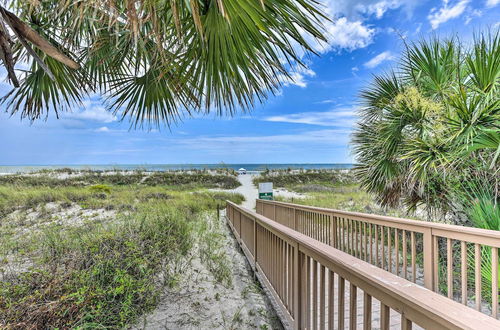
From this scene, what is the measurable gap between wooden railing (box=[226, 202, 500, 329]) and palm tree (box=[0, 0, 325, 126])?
160 centimetres

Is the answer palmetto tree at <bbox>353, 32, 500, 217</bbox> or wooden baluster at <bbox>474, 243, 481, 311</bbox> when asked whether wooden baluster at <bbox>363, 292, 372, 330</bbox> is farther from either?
palmetto tree at <bbox>353, 32, 500, 217</bbox>

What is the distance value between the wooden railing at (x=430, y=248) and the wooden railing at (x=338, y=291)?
63cm

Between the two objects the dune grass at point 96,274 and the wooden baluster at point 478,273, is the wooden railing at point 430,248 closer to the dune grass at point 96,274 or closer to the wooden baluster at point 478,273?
the wooden baluster at point 478,273

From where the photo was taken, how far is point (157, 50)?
3264 mm

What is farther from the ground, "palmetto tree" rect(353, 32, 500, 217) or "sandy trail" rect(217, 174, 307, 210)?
"palmetto tree" rect(353, 32, 500, 217)

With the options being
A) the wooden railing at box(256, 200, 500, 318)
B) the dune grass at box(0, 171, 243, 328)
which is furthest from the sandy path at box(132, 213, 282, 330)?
the wooden railing at box(256, 200, 500, 318)

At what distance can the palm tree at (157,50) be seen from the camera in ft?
6.86

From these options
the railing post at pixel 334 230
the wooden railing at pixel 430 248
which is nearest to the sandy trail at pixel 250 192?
the wooden railing at pixel 430 248

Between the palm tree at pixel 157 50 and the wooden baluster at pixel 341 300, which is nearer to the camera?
the wooden baluster at pixel 341 300

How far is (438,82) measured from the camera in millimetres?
4398

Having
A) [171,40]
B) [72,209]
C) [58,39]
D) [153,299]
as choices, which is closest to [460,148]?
[171,40]

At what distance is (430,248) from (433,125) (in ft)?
7.81

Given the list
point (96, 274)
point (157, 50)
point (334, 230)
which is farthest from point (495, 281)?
point (157, 50)

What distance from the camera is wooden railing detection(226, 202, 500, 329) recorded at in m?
0.79
